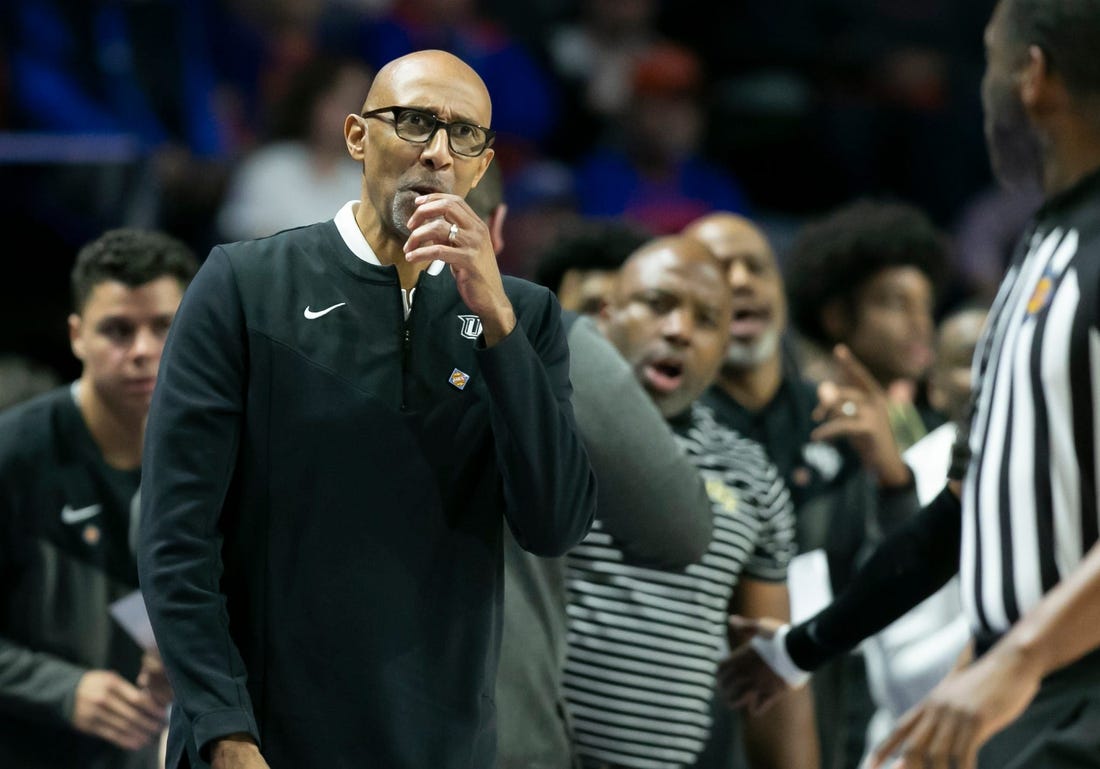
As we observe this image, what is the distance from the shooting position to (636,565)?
13.5 ft

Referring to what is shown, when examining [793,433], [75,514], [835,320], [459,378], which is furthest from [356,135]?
[835,320]

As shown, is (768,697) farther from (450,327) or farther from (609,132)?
(609,132)

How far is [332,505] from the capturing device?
289 cm

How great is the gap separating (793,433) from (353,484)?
2.66 meters

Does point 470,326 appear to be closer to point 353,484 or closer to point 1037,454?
point 353,484

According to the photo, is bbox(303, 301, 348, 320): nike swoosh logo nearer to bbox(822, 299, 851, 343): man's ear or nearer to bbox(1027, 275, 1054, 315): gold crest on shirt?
bbox(1027, 275, 1054, 315): gold crest on shirt

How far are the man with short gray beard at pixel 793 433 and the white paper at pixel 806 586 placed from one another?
0.73 ft

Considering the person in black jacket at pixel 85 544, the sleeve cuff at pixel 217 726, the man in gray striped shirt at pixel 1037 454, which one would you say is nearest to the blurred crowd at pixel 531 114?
the person in black jacket at pixel 85 544

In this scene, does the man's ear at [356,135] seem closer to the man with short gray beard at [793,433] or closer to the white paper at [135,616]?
the white paper at [135,616]

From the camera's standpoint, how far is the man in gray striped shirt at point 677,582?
4133 millimetres

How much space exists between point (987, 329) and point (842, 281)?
3539mm

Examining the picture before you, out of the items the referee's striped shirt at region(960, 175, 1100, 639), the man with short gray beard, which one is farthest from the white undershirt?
the man with short gray beard

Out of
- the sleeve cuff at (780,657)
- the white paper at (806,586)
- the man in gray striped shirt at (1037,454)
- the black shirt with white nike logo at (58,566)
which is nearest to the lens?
the man in gray striped shirt at (1037,454)

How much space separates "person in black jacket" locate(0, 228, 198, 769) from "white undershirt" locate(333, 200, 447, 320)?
4.72 feet
